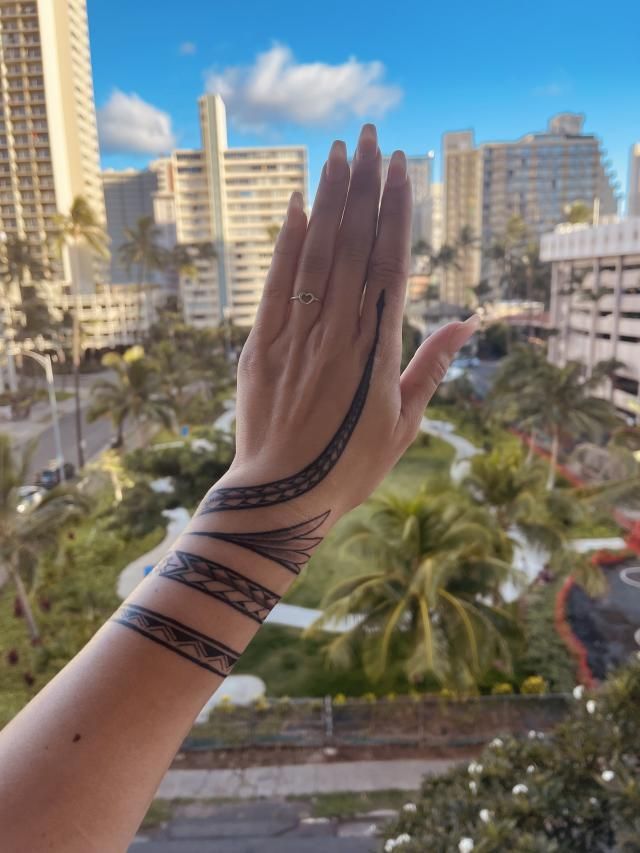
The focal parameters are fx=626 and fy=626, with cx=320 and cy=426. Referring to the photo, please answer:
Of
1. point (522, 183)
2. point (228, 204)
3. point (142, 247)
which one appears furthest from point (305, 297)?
point (522, 183)

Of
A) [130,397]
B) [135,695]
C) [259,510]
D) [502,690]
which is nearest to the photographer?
[135,695]

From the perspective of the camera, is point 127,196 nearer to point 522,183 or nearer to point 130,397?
point 522,183

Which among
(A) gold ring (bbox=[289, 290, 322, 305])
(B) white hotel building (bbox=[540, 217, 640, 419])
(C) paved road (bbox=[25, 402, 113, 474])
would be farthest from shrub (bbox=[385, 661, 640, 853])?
(B) white hotel building (bbox=[540, 217, 640, 419])

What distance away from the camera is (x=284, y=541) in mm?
1008

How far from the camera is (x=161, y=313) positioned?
99.9 ft

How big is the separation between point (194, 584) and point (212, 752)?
229 inches

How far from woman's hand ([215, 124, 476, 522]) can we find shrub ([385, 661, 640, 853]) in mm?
2631

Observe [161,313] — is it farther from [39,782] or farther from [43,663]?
[39,782]

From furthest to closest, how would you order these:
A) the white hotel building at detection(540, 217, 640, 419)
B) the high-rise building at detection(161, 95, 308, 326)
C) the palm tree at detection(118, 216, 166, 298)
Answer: the high-rise building at detection(161, 95, 308, 326) → the palm tree at detection(118, 216, 166, 298) → the white hotel building at detection(540, 217, 640, 419)

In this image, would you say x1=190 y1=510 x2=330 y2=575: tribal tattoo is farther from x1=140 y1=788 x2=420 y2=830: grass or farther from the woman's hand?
x1=140 y1=788 x2=420 y2=830: grass

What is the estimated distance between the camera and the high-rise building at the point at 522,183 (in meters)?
47.7

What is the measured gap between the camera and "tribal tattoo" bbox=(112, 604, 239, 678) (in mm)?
795

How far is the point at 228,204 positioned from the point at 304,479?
39433 mm

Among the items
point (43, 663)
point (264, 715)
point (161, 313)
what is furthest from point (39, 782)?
point (161, 313)
